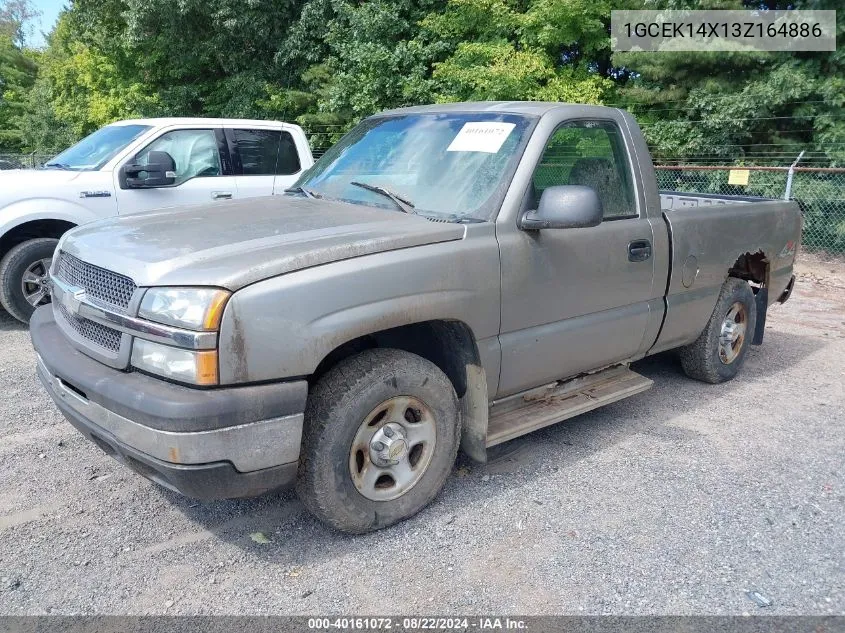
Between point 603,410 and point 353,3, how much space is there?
52.3 feet

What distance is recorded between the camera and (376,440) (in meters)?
3.11

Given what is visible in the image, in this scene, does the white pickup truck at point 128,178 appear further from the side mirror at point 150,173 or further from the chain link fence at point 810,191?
the chain link fence at point 810,191

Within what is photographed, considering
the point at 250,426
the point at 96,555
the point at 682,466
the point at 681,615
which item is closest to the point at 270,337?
the point at 250,426

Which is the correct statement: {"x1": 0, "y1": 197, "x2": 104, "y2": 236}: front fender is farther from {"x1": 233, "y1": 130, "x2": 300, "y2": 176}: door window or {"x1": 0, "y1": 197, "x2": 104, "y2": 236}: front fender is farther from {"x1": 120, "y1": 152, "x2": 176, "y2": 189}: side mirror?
{"x1": 233, "y1": 130, "x2": 300, "y2": 176}: door window

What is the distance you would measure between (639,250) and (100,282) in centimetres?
293

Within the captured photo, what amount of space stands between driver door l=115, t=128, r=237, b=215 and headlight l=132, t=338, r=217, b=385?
4453mm

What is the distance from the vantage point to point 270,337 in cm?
265

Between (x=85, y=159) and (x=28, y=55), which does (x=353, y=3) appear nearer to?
(x=85, y=159)

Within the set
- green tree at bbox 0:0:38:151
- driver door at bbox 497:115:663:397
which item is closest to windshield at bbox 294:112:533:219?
driver door at bbox 497:115:663:397

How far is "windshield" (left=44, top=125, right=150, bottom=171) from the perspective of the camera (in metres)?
6.93

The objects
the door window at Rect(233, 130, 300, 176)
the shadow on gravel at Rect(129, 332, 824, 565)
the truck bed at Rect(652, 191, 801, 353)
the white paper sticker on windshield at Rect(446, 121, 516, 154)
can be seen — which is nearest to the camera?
the shadow on gravel at Rect(129, 332, 824, 565)

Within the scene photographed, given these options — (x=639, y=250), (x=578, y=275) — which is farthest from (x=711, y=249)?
(x=578, y=275)

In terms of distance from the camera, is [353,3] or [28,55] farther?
[28,55]

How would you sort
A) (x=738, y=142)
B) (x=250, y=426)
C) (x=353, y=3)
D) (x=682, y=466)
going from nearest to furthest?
1. (x=250, y=426)
2. (x=682, y=466)
3. (x=738, y=142)
4. (x=353, y=3)
